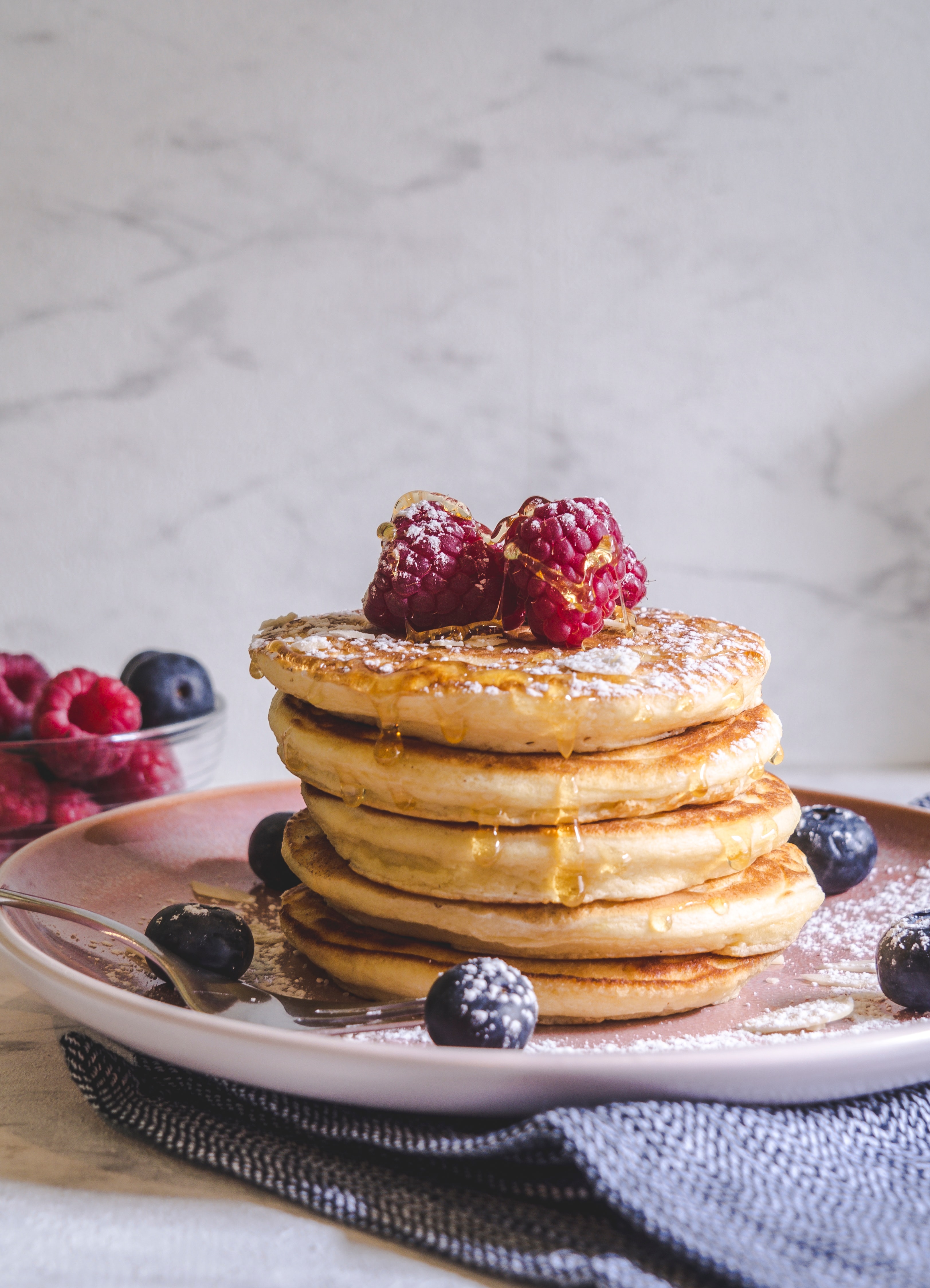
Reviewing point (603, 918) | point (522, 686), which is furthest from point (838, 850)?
point (522, 686)

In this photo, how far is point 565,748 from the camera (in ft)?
3.66

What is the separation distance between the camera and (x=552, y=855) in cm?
110

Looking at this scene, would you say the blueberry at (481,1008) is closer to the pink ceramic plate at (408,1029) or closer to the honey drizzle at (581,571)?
the pink ceramic plate at (408,1029)

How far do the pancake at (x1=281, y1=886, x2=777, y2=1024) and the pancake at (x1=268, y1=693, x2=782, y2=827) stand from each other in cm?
15

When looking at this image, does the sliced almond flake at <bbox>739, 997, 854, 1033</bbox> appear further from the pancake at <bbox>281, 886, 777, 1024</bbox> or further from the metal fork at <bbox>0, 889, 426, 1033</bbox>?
the metal fork at <bbox>0, 889, 426, 1033</bbox>

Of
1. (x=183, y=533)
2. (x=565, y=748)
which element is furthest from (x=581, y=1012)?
(x=183, y=533)

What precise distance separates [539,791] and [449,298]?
6.16 feet

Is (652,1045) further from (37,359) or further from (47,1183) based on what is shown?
(37,359)

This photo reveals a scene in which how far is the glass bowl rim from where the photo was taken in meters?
1.78

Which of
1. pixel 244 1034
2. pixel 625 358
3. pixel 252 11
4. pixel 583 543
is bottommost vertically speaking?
pixel 244 1034

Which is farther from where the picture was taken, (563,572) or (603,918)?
(563,572)

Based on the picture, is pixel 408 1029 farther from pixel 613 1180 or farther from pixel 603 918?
pixel 613 1180

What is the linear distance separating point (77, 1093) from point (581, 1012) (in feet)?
1.65

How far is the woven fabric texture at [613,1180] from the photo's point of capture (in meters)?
0.74
